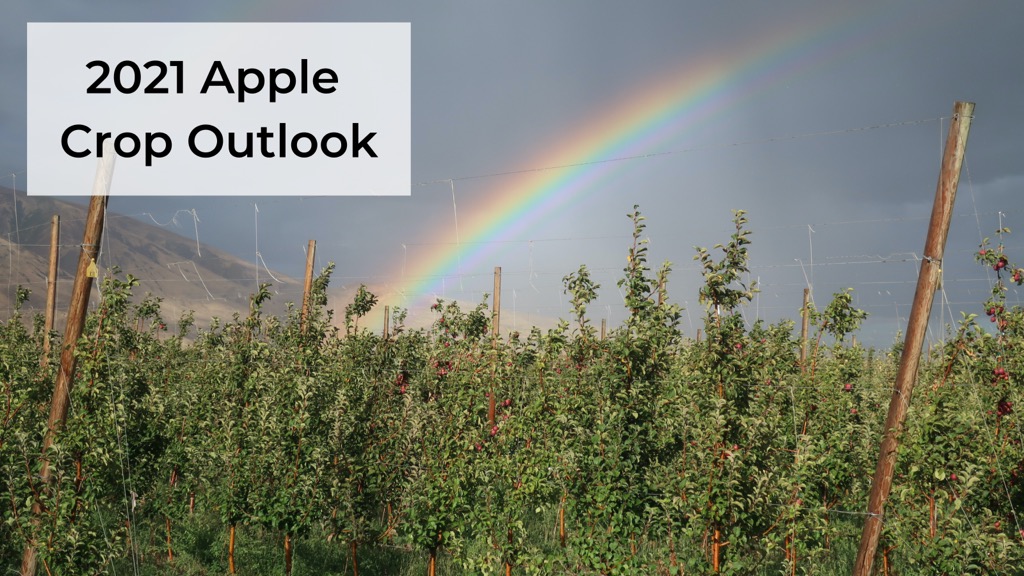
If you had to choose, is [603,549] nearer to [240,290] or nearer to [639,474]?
[639,474]

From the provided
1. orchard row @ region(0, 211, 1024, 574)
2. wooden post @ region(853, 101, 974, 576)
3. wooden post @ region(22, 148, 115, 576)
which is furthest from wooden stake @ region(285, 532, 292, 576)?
wooden post @ region(853, 101, 974, 576)

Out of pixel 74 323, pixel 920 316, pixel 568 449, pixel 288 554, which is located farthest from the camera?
pixel 288 554

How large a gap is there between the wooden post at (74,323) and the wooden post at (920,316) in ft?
30.0

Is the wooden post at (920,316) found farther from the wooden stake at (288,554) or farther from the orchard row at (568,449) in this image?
the wooden stake at (288,554)

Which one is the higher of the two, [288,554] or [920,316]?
[920,316]

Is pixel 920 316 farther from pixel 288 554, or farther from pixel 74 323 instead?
pixel 74 323

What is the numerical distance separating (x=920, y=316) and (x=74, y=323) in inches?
380

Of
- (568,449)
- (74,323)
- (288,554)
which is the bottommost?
(288,554)

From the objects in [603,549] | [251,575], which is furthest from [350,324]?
[603,549]

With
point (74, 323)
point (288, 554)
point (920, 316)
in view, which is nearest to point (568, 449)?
point (920, 316)

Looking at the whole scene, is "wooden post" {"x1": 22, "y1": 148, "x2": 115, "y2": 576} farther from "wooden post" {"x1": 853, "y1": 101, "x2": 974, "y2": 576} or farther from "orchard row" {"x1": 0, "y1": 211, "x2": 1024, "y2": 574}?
"wooden post" {"x1": 853, "y1": 101, "x2": 974, "y2": 576}

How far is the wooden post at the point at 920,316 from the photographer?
6.82 m

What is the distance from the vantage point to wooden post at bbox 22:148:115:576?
7.02 meters

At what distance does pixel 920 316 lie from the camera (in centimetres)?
698
